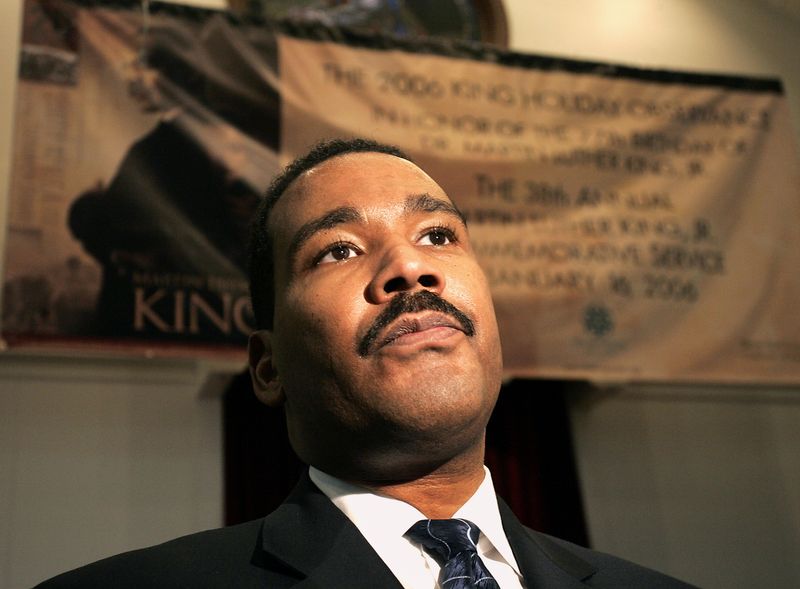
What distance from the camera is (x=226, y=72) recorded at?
3.06m

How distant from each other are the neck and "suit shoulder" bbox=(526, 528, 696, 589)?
12 cm

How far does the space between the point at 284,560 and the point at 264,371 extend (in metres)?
0.35

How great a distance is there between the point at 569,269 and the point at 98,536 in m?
1.76

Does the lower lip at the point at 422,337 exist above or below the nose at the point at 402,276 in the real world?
below

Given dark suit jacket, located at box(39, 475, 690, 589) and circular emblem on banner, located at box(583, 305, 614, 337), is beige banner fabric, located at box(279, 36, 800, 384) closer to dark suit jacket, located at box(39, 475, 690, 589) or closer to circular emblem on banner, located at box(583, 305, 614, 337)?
circular emblem on banner, located at box(583, 305, 614, 337)

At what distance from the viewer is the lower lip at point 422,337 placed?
3.46 feet

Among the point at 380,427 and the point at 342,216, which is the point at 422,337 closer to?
the point at 380,427

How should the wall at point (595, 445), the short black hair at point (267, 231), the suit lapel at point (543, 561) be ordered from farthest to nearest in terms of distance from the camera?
the wall at point (595, 445) < the short black hair at point (267, 231) < the suit lapel at point (543, 561)

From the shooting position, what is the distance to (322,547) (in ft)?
3.34

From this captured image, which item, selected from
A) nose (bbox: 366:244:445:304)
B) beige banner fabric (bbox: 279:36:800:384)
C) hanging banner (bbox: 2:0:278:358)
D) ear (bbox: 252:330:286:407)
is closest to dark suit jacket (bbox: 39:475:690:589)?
ear (bbox: 252:330:286:407)

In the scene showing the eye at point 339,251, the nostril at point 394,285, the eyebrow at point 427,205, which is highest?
the eyebrow at point 427,205

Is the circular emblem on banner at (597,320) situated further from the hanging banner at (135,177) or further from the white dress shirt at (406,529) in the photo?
the white dress shirt at (406,529)

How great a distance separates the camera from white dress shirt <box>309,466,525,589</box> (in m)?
1.01

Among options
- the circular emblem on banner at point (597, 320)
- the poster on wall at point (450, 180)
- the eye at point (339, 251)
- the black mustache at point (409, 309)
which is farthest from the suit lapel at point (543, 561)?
the circular emblem on banner at point (597, 320)
